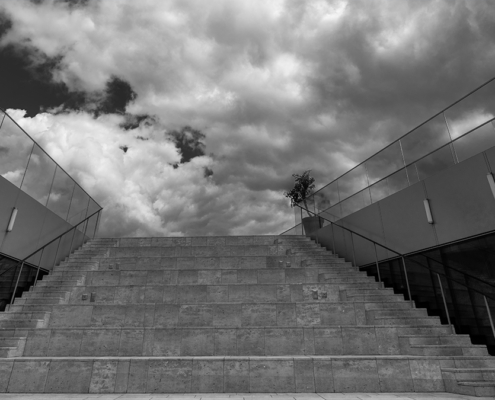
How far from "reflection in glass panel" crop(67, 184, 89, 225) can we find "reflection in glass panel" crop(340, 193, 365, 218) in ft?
37.5

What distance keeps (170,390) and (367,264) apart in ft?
25.6

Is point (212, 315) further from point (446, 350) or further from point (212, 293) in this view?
point (446, 350)

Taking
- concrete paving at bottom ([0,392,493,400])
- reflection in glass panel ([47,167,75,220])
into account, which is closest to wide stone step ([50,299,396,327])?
concrete paving at bottom ([0,392,493,400])

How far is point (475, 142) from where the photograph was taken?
7.62 meters

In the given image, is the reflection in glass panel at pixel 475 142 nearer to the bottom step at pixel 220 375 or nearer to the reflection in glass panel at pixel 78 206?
the bottom step at pixel 220 375

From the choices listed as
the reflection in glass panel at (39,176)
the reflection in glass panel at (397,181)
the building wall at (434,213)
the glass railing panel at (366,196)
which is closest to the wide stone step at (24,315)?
the reflection in glass panel at (39,176)

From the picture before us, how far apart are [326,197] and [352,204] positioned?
2027 mm

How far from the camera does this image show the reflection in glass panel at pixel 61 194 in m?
11.6

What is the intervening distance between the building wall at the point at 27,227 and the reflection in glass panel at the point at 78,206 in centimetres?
90

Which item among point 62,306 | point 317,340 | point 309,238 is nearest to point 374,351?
point 317,340

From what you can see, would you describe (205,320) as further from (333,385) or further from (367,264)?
(367,264)

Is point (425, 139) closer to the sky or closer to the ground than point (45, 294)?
closer to the sky

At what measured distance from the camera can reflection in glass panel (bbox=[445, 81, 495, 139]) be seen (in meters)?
7.48

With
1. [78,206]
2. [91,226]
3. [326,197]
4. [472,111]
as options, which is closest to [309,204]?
[326,197]
